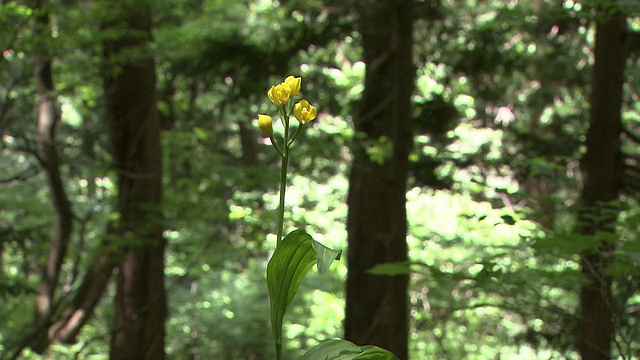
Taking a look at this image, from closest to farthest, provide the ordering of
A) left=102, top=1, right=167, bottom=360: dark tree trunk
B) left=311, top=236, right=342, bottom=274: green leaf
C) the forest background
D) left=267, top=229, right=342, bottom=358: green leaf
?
left=311, top=236, right=342, bottom=274: green leaf → left=267, top=229, right=342, bottom=358: green leaf → the forest background → left=102, top=1, right=167, bottom=360: dark tree trunk

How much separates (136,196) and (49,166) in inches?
28.2

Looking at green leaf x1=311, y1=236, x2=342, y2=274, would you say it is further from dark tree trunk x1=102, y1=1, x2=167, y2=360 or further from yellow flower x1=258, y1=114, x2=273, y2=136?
dark tree trunk x1=102, y1=1, x2=167, y2=360

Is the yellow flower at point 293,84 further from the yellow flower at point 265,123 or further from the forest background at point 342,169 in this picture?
the forest background at point 342,169

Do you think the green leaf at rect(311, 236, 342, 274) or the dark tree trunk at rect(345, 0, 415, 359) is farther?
the dark tree trunk at rect(345, 0, 415, 359)

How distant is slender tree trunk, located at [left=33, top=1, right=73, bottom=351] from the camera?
5.24 m

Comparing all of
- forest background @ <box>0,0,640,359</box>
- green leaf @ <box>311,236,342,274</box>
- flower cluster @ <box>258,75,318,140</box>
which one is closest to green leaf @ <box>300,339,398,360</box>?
green leaf @ <box>311,236,342,274</box>

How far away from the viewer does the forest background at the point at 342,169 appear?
3.87 meters

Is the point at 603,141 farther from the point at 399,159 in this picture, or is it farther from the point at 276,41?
the point at 276,41

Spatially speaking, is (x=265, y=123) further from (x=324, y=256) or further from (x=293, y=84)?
(x=324, y=256)

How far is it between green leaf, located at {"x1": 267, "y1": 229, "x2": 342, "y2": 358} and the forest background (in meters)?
1.05

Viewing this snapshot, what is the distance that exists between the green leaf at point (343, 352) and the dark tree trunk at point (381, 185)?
242cm

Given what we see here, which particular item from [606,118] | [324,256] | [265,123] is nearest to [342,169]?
[606,118]

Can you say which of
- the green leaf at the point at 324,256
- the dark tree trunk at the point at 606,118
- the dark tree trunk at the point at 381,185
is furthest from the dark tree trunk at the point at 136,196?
the green leaf at the point at 324,256

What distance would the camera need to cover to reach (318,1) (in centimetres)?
552
